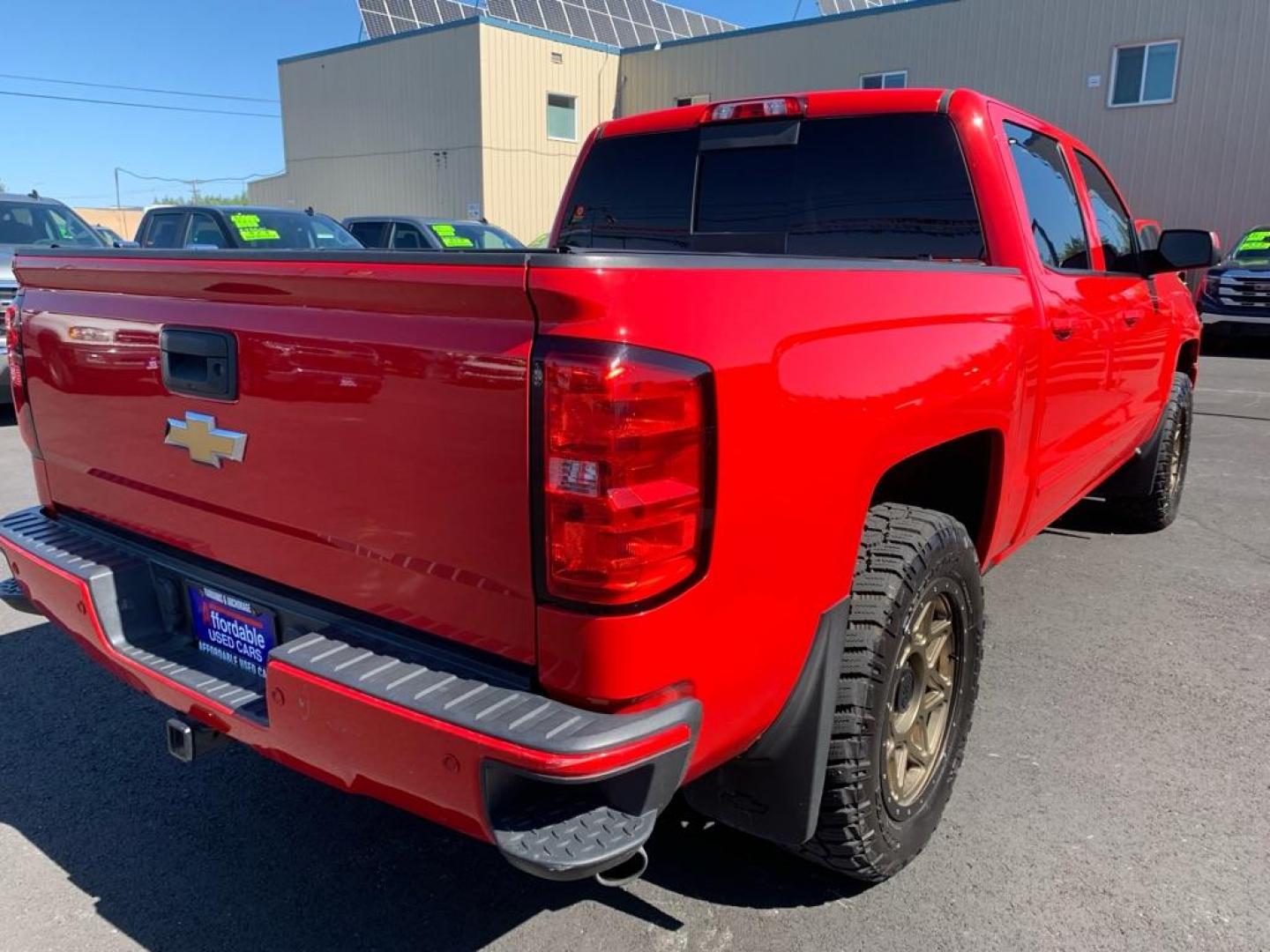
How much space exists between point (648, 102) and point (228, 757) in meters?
24.7

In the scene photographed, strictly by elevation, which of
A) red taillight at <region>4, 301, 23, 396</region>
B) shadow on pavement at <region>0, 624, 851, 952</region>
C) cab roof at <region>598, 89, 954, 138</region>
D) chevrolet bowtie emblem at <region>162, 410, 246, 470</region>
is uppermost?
cab roof at <region>598, 89, 954, 138</region>

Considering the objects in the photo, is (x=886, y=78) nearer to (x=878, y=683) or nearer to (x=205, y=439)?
(x=878, y=683)

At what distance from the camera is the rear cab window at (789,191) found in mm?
3213

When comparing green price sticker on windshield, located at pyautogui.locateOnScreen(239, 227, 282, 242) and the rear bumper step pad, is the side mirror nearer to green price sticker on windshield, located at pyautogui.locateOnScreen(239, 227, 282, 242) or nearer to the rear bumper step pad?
the rear bumper step pad

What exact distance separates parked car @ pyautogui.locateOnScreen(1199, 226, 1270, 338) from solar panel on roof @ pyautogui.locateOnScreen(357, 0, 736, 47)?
1293 centimetres

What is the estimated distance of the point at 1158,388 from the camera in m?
4.87

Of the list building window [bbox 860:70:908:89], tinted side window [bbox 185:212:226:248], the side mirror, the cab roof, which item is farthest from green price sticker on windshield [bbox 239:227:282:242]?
building window [bbox 860:70:908:89]

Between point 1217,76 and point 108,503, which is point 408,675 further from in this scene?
point 1217,76

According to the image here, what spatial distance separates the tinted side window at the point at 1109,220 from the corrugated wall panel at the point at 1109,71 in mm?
16141

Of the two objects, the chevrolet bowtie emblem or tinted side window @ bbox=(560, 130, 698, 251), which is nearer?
the chevrolet bowtie emblem

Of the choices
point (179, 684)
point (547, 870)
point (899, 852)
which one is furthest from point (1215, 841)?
point (179, 684)

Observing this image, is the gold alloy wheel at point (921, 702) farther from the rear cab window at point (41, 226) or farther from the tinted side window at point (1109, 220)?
the rear cab window at point (41, 226)

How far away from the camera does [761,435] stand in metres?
1.83

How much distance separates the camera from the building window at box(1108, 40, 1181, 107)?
18125 millimetres
